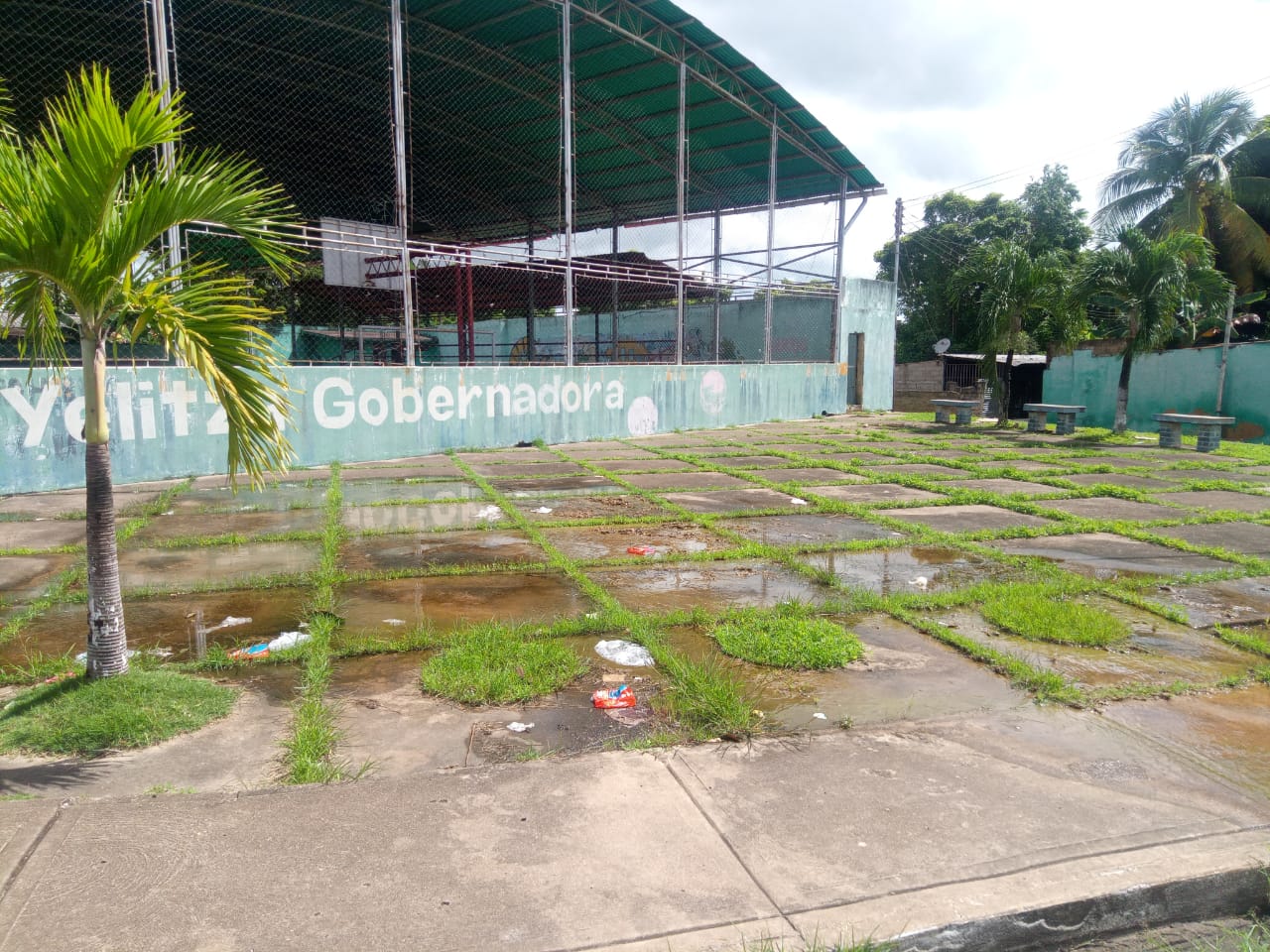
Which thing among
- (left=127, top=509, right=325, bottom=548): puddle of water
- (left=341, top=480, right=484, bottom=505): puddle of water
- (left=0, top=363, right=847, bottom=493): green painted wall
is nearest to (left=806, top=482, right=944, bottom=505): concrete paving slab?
(left=341, top=480, right=484, bottom=505): puddle of water

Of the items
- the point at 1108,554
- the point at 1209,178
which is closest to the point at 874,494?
the point at 1108,554

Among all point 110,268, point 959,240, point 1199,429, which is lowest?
point 1199,429

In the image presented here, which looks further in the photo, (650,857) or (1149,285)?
(1149,285)

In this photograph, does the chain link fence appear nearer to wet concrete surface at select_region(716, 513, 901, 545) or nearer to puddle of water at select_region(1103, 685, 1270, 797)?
wet concrete surface at select_region(716, 513, 901, 545)

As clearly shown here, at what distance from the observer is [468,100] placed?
18.3 m

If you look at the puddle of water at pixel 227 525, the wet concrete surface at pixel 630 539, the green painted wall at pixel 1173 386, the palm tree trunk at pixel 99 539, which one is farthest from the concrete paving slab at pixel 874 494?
the green painted wall at pixel 1173 386

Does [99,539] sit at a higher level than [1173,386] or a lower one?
lower

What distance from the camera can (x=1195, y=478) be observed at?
1081 cm

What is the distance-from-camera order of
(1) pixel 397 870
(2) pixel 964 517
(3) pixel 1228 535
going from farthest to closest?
(2) pixel 964 517 → (3) pixel 1228 535 → (1) pixel 397 870

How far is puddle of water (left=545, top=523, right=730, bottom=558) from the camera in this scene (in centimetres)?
673

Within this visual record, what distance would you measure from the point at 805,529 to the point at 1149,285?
12.2 m

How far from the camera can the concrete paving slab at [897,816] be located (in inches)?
97.7

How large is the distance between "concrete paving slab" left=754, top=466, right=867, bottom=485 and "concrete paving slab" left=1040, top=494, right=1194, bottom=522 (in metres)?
2.49

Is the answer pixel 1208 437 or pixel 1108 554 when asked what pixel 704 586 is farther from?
pixel 1208 437
